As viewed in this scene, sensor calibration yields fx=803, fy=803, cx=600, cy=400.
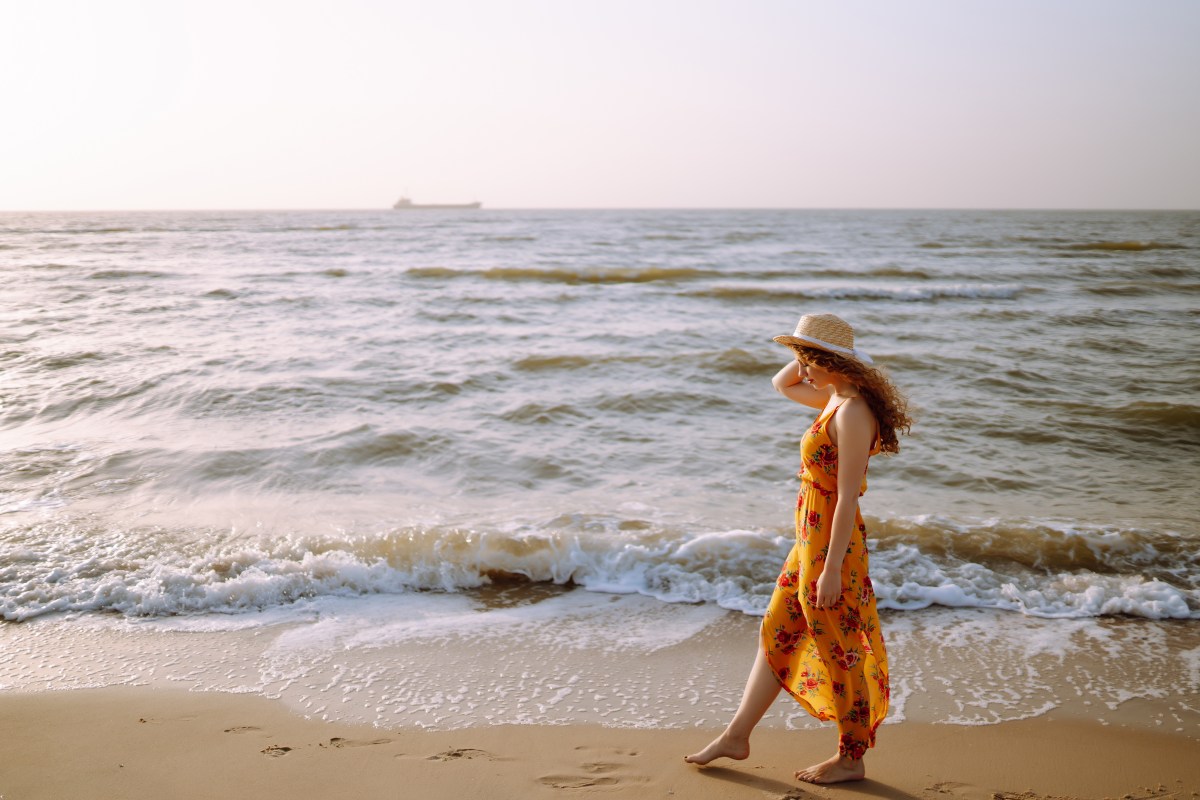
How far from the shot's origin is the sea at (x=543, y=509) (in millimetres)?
4082

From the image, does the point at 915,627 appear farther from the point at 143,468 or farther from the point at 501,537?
the point at 143,468

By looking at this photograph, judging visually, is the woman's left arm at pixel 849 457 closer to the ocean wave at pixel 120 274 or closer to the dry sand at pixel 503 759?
the dry sand at pixel 503 759

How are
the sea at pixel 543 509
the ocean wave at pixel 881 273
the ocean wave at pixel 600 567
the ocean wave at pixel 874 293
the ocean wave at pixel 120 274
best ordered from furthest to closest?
the ocean wave at pixel 881 273 → the ocean wave at pixel 120 274 → the ocean wave at pixel 874 293 → the ocean wave at pixel 600 567 → the sea at pixel 543 509

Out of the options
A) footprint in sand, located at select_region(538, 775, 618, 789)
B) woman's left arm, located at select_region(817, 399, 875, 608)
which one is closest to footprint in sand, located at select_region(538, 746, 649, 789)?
footprint in sand, located at select_region(538, 775, 618, 789)

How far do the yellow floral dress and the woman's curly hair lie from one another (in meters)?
0.14

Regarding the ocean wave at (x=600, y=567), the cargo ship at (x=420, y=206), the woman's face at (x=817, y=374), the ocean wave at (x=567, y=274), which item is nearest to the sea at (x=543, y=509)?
the ocean wave at (x=600, y=567)

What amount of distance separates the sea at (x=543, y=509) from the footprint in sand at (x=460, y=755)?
0.25 m

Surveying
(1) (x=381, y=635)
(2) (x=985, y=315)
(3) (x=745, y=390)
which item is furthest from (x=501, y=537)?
(2) (x=985, y=315)

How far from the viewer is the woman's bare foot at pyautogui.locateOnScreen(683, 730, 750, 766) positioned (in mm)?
3053

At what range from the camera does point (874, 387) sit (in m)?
2.74

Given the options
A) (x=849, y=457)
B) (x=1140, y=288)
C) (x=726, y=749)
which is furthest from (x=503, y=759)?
(x=1140, y=288)

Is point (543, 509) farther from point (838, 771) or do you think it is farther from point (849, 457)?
point (849, 457)

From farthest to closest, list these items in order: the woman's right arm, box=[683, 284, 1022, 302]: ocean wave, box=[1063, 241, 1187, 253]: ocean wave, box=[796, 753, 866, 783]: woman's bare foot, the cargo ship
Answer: the cargo ship
box=[1063, 241, 1187, 253]: ocean wave
box=[683, 284, 1022, 302]: ocean wave
the woman's right arm
box=[796, 753, 866, 783]: woman's bare foot

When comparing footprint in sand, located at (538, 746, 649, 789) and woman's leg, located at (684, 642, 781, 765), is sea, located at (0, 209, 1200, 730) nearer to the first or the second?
footprint in sand, located at (538, 746, 649, 789)
